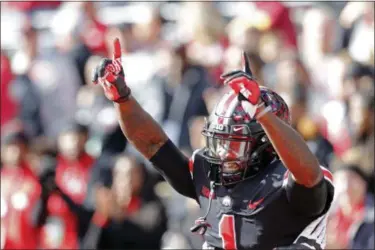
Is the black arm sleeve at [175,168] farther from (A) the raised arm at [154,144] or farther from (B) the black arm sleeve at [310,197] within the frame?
(B) the black arm sleeve at [310,197]

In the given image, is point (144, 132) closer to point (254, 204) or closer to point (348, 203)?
point (254, 204)

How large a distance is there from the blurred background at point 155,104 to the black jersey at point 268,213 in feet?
7.75

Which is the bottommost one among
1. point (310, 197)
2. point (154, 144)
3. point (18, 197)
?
point (18, 197)

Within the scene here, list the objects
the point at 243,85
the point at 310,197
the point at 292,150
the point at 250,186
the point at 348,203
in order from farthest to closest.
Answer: the point at 348,203
the point at 250,186
the point at 310,197
the point at 292,150
the point at 243,85

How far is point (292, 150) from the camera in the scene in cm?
511

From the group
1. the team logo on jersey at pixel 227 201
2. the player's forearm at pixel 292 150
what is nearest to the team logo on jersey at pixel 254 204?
the team logo on jersey at pixel 227 201


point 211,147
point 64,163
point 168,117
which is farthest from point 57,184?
point 211,147

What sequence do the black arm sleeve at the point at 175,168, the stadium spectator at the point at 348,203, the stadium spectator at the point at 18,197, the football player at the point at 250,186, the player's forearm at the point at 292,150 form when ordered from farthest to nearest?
the stadium spectator at the point at 18,197 → the stadium spectator at the point at 348,203 → the black arm sleeve at the point at 175,168 → the football player at the point at 250,186 → the player's forearm at the point at 292,150

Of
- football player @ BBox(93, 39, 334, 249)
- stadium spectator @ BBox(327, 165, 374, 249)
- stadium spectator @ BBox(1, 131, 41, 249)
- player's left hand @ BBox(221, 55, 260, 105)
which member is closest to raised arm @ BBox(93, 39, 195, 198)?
football player @ BBox(93, 39, 334, 249)

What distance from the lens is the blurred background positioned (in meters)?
8.70

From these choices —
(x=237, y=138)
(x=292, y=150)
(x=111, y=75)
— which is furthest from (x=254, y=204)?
(x=111, y=75)

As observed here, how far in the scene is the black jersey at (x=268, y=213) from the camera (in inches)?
211

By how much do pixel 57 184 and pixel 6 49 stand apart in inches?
105

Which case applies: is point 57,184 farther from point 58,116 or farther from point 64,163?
point 58,116
